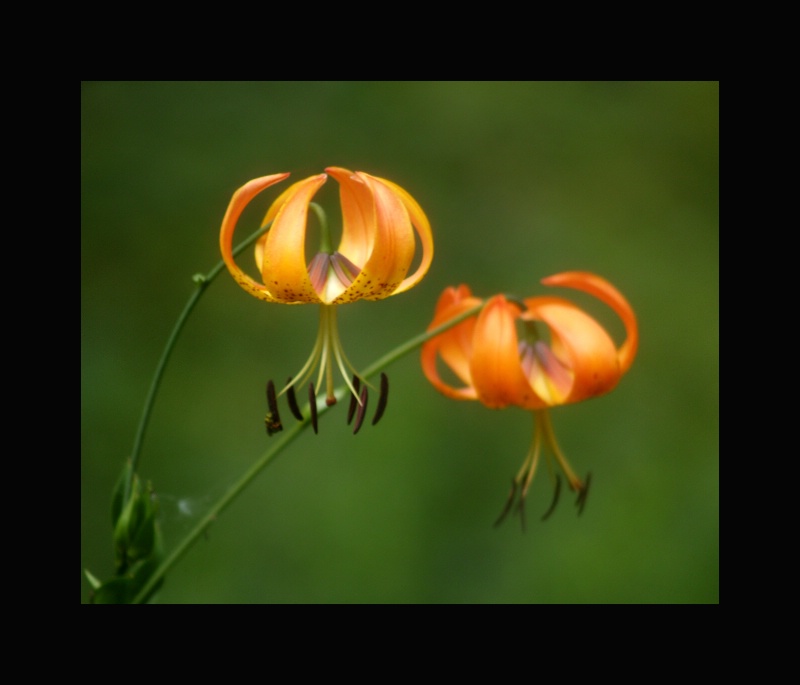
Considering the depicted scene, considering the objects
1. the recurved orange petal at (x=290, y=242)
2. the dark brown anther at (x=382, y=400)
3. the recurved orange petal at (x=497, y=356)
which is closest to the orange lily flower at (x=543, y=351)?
the recurved orange petal at (x=497, y=356)

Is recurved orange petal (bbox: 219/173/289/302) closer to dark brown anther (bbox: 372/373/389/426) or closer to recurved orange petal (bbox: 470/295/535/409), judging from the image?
dark brown anther (bbox: 372/373/389/426)

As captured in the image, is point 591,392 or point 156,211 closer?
point 591,392

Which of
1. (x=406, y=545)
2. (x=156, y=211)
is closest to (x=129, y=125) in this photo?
(x=156, y=211)

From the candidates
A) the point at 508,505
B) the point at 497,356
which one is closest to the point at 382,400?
the point at 497,356

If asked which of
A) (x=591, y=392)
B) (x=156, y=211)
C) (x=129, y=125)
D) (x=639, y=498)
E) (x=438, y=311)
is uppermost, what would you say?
(x=129, y=125)

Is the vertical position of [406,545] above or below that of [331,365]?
below

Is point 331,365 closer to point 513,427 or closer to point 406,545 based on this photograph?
point 406,545

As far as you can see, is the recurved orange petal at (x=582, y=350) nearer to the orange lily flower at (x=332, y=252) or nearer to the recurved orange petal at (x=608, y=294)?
the recurved orange petal at (x=608, y=294)

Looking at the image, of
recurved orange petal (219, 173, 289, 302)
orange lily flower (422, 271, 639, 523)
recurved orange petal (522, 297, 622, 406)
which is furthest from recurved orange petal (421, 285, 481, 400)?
recurved orange petal (219, 173, 289, 302)
